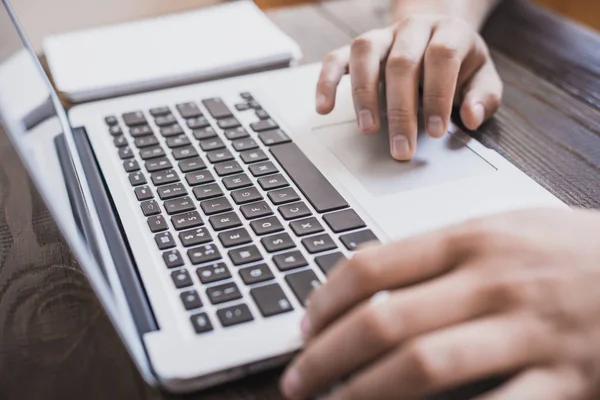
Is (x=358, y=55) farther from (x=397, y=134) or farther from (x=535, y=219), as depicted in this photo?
(x=535, y=219)

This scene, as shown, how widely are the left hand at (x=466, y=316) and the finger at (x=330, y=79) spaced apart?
26 centimetres

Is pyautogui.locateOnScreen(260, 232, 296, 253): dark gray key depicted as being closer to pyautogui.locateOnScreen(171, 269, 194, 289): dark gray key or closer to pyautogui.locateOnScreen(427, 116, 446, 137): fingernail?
pyautogui.locateOnScreen(171, 269, 194, 289): dark gray key

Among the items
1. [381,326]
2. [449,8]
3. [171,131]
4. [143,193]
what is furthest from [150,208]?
[449,8]

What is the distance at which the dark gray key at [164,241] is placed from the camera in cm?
44

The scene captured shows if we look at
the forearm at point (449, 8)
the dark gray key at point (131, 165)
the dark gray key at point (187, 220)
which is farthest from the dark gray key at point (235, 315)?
the forearm at point (449, 8)

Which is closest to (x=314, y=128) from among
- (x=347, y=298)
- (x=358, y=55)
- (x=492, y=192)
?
(x=358, y=55)

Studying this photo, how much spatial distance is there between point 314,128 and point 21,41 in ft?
0.81

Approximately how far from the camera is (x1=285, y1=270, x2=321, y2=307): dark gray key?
387 millimetres

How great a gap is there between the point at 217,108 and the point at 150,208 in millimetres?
171

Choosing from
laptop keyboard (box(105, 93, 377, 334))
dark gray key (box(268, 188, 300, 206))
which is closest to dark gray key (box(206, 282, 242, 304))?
laptop keyboard (box(105, 93, 377, 334))

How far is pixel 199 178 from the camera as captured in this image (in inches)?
20.7

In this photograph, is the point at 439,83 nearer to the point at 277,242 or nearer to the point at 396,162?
the point at 396,162

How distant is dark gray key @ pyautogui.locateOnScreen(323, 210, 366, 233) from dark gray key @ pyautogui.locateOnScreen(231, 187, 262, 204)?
0.19 feet

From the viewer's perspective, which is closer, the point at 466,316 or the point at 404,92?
the point at 466,316
